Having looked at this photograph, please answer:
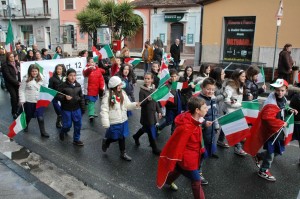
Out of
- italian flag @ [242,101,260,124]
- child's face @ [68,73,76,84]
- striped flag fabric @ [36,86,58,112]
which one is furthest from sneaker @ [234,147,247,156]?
striped flag fabric @ [36,86,58,112]

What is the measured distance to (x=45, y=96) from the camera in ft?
18.6

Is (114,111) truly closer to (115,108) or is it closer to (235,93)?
(115,108)

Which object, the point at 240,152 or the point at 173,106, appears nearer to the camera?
the point at 240,152

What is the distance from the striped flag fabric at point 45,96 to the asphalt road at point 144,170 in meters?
0.74

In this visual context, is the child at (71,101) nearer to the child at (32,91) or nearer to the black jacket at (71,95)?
the black jacket at (71,95)

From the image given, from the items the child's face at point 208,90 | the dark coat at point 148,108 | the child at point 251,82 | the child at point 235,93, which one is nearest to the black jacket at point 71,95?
the dark coat at point 148,108

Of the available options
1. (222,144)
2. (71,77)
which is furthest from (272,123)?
(71,77)

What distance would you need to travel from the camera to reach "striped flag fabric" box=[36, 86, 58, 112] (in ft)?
18.1

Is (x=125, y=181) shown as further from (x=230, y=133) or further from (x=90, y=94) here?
(x=90, y=94)

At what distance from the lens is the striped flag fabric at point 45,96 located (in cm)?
551

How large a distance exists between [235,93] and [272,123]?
3.98ft

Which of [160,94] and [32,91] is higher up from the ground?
[160,94]

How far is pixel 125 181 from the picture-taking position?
4.38 m

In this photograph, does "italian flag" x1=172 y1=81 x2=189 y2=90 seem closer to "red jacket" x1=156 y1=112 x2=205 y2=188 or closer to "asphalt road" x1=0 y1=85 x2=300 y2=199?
"asphalt road" x1=0 y1=85 x2=300 y2=199
